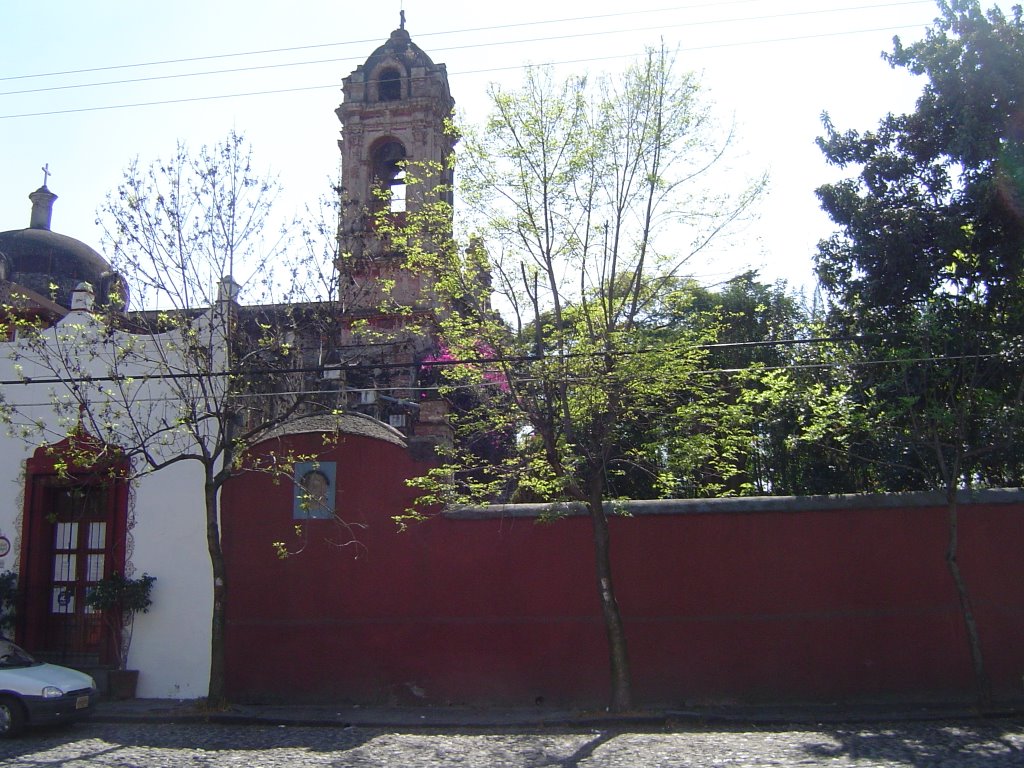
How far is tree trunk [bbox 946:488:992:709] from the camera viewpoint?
10.5m

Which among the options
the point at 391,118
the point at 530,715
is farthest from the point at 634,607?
the point at 391,118

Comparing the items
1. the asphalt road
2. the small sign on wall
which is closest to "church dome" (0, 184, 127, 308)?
the small sign on wall

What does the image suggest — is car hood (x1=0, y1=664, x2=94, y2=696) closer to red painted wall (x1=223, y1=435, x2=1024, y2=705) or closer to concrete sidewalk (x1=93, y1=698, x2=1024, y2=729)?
concrete sidewalk (x1=93, y1=698, x2=1024, y2=729)

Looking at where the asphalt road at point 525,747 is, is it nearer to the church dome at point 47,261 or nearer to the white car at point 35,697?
the white car at point 35,697

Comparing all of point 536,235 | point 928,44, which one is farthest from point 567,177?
point 928,44

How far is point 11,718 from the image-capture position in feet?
33.5

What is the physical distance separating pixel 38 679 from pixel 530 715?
576 cm

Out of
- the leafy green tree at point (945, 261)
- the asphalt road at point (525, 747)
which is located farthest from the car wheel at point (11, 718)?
the leafy green tree at point (945, 261)

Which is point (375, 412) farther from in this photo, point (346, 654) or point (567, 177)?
point (567, 177)

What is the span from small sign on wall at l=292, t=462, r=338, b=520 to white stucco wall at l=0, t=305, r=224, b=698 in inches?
59.8

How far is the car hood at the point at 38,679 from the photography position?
10242mm

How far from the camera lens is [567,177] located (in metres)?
11.5

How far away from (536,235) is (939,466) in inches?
233

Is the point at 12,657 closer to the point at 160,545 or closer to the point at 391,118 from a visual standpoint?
the point at 160,545
